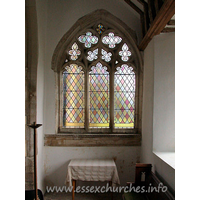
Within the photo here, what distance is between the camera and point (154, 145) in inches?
129

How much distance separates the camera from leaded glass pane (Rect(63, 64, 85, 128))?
4551 mm

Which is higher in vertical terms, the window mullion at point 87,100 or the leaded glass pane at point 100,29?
the leaded glass pane at point 100,29

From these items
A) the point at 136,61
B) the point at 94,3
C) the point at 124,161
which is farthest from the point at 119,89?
the point at 94,3

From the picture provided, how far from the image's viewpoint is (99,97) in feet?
15.0

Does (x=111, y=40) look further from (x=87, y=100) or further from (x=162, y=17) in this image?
(x=162, y=17)

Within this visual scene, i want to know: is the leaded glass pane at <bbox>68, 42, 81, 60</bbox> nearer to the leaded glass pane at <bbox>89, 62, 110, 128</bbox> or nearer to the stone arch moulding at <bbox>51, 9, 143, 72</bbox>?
the stone arch moulding at <bbox>51, 9, 143, 72</bbox>

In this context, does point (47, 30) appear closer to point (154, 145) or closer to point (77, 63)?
point (77, 63)

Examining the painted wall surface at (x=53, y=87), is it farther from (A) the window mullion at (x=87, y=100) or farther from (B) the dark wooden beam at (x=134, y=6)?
(A) the window mullion at (x=87, y=100)

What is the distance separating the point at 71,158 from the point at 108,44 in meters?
2.74

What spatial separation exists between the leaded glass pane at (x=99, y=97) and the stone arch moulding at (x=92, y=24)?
0.81 meters

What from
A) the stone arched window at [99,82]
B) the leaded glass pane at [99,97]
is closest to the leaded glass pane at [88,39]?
the stone arched window at [99,82]

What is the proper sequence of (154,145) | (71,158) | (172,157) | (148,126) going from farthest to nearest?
(71,158)
(148,126)
(154,145)
(172,157)

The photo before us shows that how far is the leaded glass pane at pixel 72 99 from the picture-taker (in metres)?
4.55

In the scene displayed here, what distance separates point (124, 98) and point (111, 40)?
1398 millimetres
